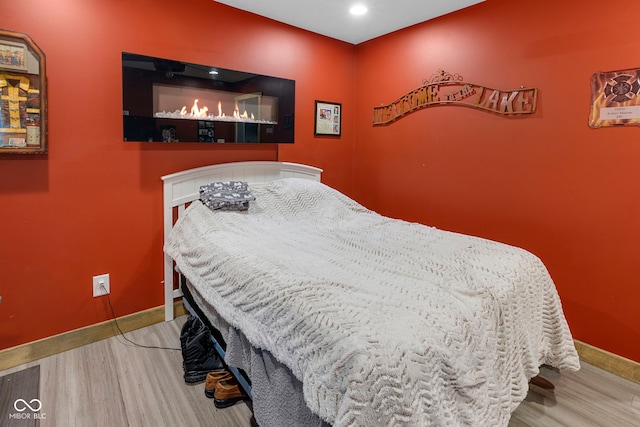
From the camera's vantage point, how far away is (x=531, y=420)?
5.84 feet

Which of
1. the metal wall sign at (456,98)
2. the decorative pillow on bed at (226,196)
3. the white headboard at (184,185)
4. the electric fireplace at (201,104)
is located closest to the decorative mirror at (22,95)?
the electric fireplace at (201,104)

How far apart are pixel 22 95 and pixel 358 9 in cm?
220

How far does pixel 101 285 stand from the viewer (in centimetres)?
237

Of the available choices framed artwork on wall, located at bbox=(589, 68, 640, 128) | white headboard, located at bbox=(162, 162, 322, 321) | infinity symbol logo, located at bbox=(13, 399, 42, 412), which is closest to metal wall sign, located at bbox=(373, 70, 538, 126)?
framed artwork on wall, located at bbox=(589, 68, 640, 128)

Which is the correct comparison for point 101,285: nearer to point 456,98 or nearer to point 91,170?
point 91,170

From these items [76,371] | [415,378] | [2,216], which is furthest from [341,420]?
[2,216]

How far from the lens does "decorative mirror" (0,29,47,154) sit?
1877 millimetres

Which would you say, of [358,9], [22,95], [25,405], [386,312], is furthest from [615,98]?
[25,405]

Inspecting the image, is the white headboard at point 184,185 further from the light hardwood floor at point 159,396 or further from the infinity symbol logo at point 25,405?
the infinity symbol logo at point 25,405

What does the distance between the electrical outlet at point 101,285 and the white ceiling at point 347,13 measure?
6.70ft

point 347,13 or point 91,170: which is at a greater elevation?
point 347,13

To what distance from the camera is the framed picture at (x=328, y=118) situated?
3371 millimetres

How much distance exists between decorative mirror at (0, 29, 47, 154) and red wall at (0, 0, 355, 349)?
0.28 feet

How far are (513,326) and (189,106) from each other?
7.63ft
